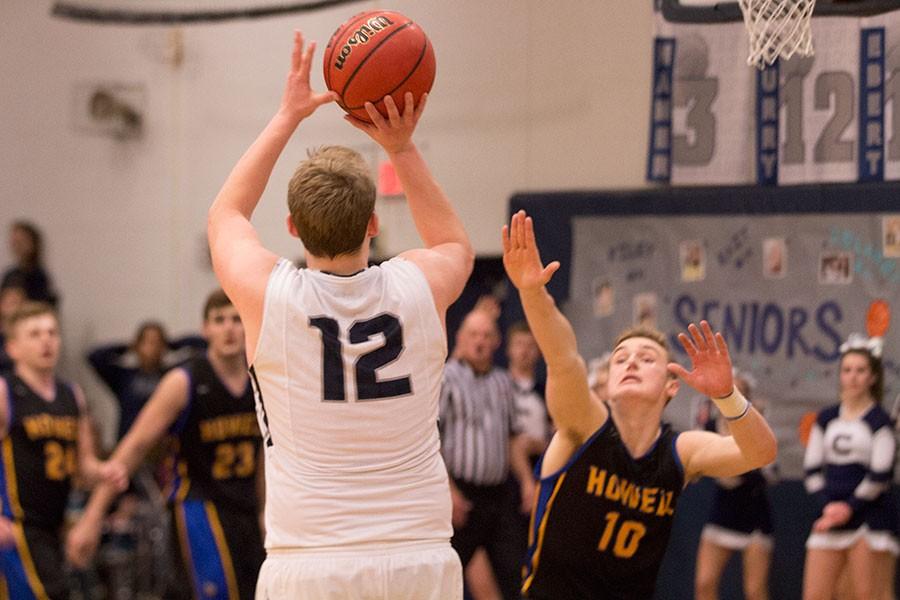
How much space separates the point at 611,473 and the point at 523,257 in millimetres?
909

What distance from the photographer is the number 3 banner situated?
25.0 feet

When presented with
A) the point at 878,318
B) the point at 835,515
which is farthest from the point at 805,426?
the point at 835,515

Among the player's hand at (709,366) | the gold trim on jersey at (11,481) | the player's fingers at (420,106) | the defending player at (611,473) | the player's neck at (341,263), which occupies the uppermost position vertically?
the player's fingers at (420,106)

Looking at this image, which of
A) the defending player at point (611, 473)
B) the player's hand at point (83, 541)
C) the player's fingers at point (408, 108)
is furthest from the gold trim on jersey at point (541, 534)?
the player's hand at point (83, 541)

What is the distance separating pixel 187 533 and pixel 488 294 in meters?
4.36

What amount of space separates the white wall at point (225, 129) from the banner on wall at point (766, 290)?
53 centimetres

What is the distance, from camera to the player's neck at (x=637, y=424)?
4398 millimetres

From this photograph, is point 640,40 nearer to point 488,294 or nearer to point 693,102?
point 693,102

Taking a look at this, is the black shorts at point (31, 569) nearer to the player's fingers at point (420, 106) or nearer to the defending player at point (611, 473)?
the defending player at point (611, 473)

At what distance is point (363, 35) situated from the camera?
12.0 ft

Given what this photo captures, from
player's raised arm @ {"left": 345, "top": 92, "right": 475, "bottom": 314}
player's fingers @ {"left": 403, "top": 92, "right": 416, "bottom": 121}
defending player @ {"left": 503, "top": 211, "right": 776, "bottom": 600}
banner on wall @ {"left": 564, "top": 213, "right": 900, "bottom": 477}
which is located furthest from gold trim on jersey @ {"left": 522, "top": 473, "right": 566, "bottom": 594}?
banner on wall @ {"left": 564, "top": 213, "right": 900, "bottom": 477}

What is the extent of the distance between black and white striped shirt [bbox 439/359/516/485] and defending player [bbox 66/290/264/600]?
1.82 meters

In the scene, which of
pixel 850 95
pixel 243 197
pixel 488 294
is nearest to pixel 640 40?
pixel 850 95

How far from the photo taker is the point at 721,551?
779cm
